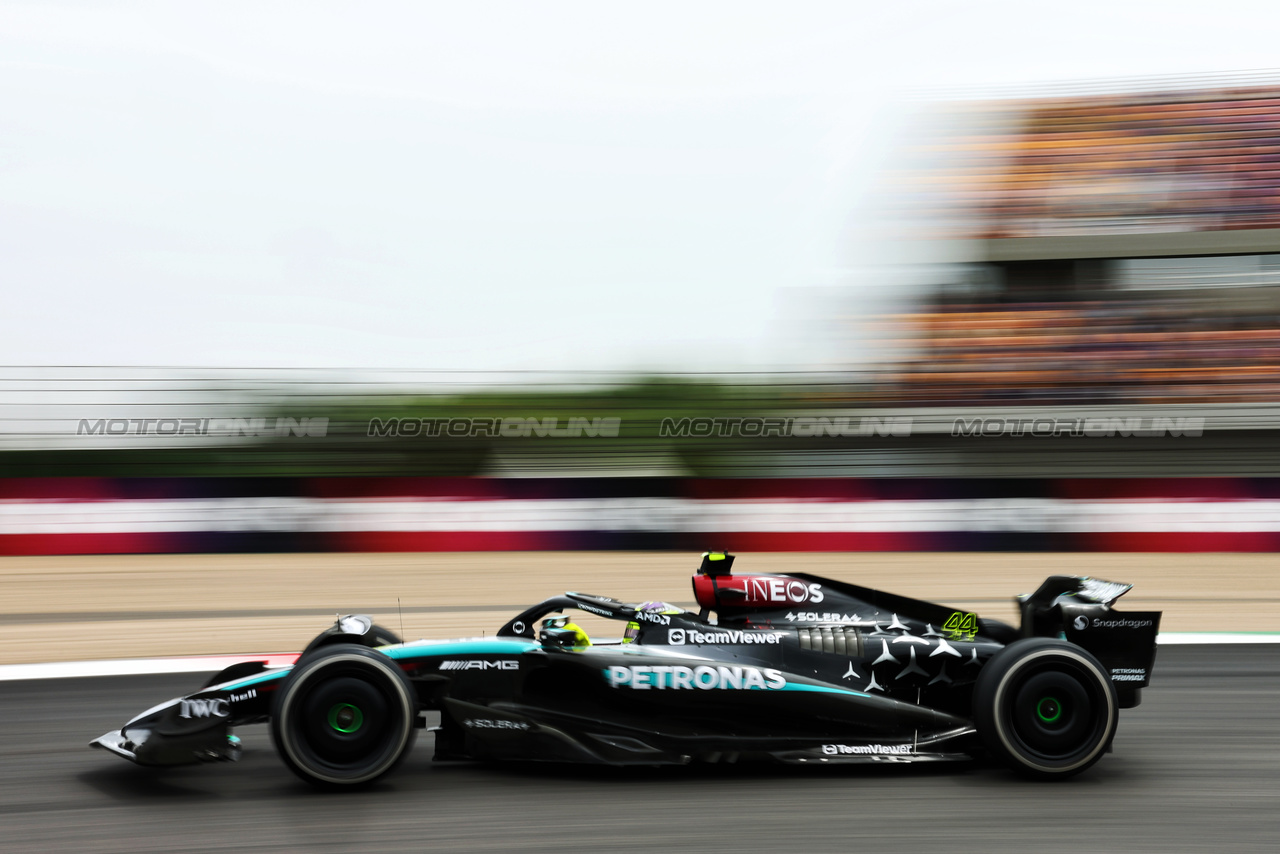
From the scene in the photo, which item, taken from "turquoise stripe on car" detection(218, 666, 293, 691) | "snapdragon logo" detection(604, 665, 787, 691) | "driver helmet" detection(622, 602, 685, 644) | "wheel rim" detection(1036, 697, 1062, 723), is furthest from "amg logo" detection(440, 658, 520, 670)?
"wheel rim" detection(1036, 697, 1062, 723)

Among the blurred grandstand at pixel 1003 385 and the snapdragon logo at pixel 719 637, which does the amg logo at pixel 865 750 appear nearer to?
the snapdragon logo at pixel 719 637

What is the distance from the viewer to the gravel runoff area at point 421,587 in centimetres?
800

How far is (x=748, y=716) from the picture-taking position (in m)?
4.11

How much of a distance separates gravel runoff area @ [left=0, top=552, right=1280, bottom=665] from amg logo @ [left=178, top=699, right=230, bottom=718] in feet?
11.3

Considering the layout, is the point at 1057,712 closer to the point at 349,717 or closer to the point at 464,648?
the point at 464,648

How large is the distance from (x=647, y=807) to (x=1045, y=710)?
4.88 feet

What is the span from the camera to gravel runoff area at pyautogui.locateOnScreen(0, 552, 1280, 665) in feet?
26.2

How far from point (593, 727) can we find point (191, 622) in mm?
5333

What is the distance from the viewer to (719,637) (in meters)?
4.31

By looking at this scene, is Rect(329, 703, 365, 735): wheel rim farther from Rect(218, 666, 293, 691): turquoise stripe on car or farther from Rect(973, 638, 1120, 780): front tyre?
Rect(973, 638, 1120, 780): front tyre

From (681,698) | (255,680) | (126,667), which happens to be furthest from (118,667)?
(681,698)

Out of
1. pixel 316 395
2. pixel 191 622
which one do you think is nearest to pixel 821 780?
pixel 191 622

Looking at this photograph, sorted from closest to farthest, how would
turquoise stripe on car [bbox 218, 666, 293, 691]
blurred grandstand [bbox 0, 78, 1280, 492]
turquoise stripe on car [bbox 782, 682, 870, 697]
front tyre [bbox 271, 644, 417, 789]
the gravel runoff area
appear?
front tyre [bbox 271, 644, 417, 789] → turquoise stripe on car [bbox 218, 666, 293, 691] → turquoise stripe on car [bbox 782, 682, 870, 697] → the gravel runoff area → blurred grandstand [bbox 0, 78, 1280, 492]

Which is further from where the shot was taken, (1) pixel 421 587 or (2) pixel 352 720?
(1) pixel 421 587
